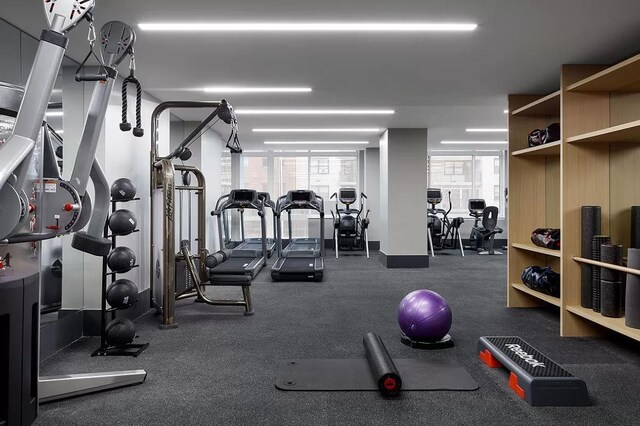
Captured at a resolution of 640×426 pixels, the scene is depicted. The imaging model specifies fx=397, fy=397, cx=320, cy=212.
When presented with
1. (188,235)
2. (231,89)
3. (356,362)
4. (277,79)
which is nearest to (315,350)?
(356,362)

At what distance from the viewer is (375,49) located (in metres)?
3.35

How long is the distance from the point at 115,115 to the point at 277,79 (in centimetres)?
164

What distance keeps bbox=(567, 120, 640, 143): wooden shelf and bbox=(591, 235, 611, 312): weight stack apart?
838mm

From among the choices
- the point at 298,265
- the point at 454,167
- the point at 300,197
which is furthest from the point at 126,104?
the point at 454,167

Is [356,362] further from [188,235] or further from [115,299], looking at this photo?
[188,235]

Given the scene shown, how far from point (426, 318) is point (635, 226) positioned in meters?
2.00

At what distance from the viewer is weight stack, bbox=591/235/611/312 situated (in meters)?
3.37

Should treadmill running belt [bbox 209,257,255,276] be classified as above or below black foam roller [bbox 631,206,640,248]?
below

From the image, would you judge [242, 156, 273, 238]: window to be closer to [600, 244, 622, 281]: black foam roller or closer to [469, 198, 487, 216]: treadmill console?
[469, 198, 487, 216]: treadmill console

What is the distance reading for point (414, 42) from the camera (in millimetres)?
3207

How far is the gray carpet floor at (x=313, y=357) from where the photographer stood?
7.29 ft

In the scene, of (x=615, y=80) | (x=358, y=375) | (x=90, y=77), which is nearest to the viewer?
(x=90, y=77)

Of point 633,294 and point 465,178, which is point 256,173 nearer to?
point 465,178

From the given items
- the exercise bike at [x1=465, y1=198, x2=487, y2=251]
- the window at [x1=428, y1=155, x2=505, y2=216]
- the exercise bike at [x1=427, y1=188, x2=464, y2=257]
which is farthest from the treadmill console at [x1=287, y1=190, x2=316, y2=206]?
the window at [x1=428, y1=155, x2=505, y2=216]
